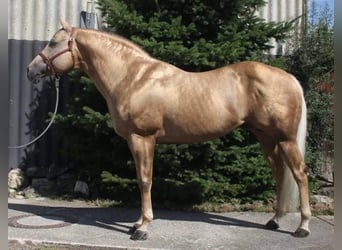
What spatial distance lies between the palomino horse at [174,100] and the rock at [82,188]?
2117 millimetres

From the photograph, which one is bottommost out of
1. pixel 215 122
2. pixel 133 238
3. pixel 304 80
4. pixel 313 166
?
pixel 133 238

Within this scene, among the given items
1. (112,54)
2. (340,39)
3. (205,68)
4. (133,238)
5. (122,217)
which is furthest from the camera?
(205,68)

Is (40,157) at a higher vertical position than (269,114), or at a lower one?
lower

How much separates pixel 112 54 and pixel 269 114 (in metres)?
1.79

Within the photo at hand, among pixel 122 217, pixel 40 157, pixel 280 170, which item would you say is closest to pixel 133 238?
pixel 122 217

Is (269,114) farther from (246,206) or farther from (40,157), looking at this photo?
(40,157)

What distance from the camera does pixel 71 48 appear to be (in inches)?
Answer: 196

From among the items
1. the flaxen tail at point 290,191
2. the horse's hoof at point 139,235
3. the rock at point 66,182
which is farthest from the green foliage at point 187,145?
the horse's hoof at point 139,235

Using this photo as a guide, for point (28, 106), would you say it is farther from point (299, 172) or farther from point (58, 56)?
point (299, 172)

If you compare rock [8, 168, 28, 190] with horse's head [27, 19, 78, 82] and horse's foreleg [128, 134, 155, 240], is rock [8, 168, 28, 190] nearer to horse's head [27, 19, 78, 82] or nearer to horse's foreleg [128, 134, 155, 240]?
horse's head [27, 19, 78, 82]

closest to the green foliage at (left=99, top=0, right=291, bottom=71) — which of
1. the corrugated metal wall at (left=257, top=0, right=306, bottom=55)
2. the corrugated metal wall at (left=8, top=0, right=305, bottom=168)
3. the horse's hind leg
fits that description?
the horse's hind leg

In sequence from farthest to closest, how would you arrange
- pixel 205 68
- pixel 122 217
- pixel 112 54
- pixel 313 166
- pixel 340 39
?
1. pixel 313 166
2. pixel 205 68
3. pixel 122 217
4. pixel 112 54
5. pixel 340 39

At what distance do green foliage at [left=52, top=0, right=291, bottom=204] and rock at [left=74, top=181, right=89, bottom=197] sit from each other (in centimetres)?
40

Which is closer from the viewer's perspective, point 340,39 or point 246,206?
point 340,39
